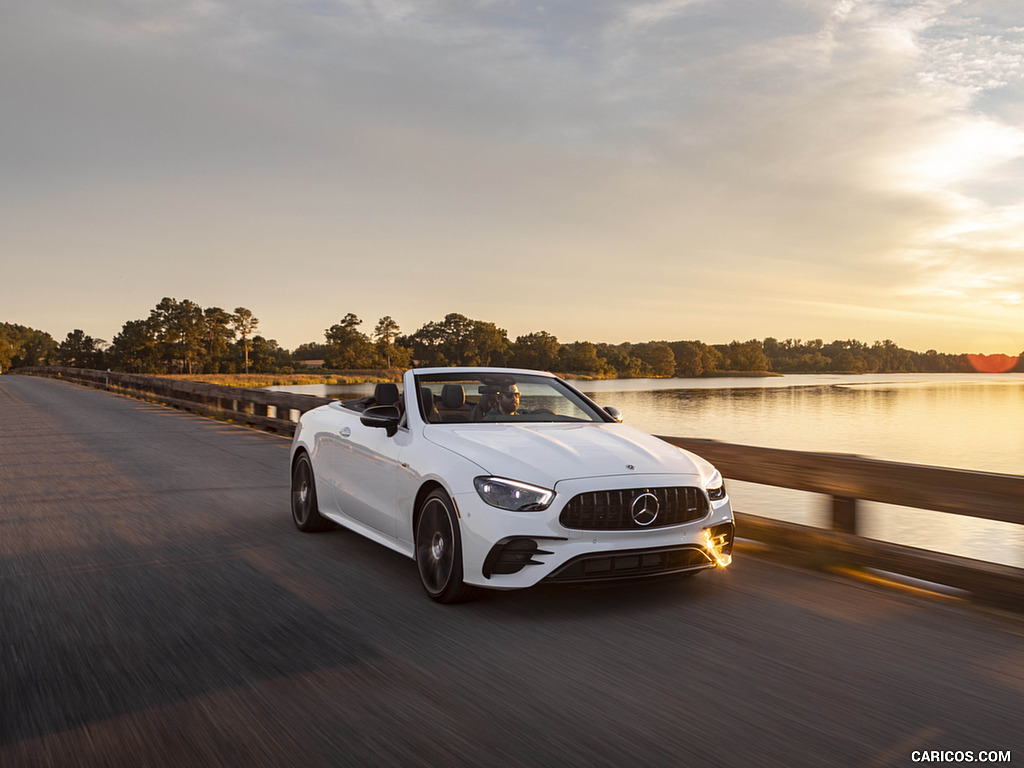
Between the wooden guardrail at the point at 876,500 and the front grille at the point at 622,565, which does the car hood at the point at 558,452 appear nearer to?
the front grille at the point at 622,565

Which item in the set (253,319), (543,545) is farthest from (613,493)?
(253,319)

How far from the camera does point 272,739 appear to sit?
3.27m

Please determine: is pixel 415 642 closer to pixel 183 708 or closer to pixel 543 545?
pixel 543 545

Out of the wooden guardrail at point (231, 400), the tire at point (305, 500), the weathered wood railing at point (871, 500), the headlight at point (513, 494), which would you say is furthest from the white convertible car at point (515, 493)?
the wooden guardrail at point (231, 400)

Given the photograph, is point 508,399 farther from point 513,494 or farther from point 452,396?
point 513,494

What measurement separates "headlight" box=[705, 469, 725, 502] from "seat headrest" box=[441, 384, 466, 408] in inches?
78.0

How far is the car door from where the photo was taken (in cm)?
606

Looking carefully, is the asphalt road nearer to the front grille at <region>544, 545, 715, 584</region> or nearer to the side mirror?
the front grille at <region>544, 545, 715, 584</region>

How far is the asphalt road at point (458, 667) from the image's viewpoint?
323cm

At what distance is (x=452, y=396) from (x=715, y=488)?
6.88 ft

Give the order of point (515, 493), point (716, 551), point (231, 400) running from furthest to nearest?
1. point (231, 400)
2. point (716, 551)
3. point (515, 493)

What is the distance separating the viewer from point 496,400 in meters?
6.68

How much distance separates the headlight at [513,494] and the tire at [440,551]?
0.92ft

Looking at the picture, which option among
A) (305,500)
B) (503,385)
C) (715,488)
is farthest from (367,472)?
(715,488)
